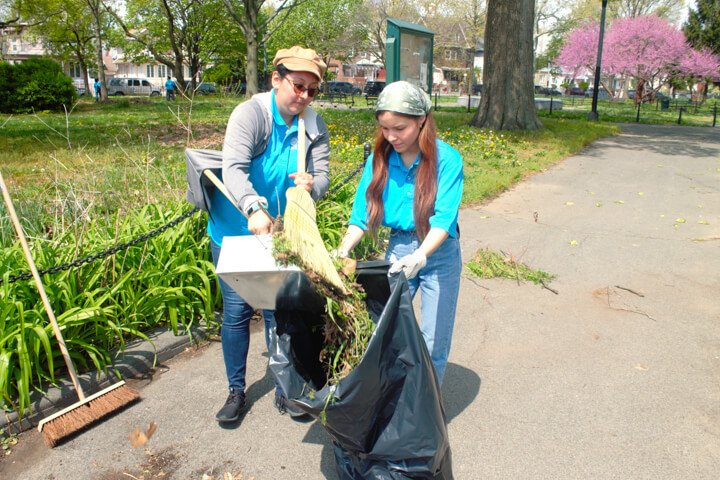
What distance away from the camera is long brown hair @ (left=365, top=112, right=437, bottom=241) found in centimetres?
230

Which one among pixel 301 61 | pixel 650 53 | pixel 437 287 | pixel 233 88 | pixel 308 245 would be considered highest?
pixel 650 53

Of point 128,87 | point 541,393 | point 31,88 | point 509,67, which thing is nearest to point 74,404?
point 541,393

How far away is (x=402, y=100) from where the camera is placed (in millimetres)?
2168

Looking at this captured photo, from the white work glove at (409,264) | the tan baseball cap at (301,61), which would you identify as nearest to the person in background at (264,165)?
the tan baseball cap at (301,61)

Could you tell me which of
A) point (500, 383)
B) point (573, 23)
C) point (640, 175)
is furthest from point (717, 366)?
point (573, 23)

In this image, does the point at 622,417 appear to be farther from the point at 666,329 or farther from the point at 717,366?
the point at 666,329

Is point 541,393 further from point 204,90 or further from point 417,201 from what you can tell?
point 204,90

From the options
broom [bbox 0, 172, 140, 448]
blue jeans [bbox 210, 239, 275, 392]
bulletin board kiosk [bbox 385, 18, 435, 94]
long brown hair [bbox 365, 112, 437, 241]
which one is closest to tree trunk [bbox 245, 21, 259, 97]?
bulletin board kiosk [bbox 385, 18, 435, 94]

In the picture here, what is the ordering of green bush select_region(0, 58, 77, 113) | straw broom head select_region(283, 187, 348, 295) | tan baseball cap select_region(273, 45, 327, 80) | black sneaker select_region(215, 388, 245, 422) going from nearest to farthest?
1. straw broom head select_region(283, 187, 348, 295)
2. tan baseball cap select_region(273, 45, 327, 80)
3. black sneaker select_region(215, 388, 245, 422)
4. green bush select_region(0, 58, 77, 113)

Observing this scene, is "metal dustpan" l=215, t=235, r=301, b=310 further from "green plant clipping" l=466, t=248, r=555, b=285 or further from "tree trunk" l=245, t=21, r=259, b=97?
"tree trunk" l=245, t=21, r=259, b=97

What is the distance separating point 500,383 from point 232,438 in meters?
1.60

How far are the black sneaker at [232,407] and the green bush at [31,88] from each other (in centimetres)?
1951

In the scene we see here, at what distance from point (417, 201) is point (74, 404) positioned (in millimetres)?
2100

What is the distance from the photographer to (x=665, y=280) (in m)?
4.84
